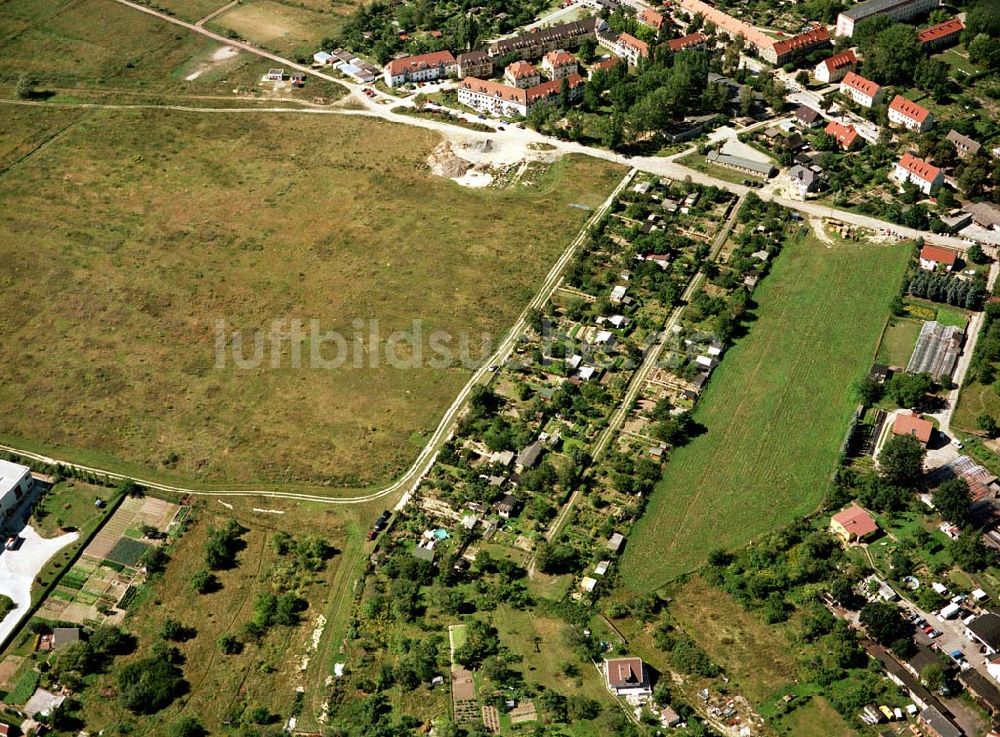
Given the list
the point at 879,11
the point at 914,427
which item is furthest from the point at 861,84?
the point at 914,427

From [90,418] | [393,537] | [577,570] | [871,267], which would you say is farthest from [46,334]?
[871,267]

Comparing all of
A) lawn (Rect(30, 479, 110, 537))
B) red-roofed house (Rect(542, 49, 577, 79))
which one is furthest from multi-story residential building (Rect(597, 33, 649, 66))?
lawn (Rect(30, 479, 110, 537))

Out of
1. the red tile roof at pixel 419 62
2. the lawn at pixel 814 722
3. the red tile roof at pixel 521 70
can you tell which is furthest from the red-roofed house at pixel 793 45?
the lawn at pixel 814 722

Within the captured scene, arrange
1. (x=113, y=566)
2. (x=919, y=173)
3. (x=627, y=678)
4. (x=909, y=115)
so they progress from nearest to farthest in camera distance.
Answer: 1. (x=627, y=678)
2. (x=113, y=566)
3. (x=919, y=173)
4. (x=909, y=115)

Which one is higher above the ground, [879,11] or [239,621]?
[879,11]

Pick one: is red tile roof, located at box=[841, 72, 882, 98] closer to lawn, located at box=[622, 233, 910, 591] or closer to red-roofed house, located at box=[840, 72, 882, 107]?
red-roofed house, located at box=[840, 72, 882, 107]

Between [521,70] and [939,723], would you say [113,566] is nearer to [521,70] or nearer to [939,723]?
[939,723]
